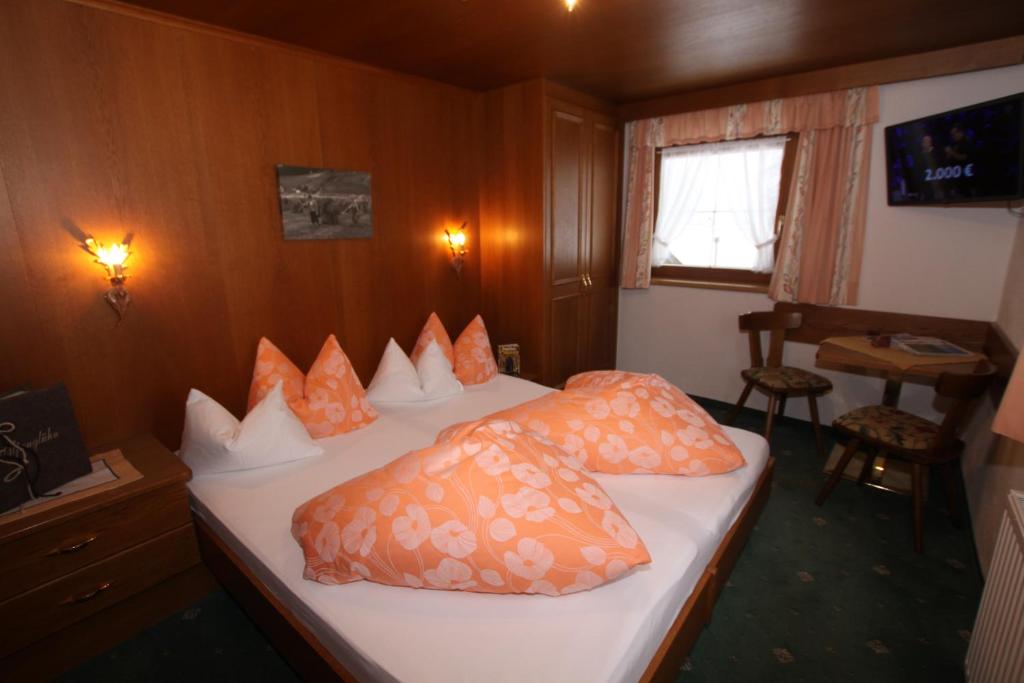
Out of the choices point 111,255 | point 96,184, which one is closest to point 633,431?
point 111,255

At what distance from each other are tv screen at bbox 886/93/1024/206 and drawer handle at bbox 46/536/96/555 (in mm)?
4390

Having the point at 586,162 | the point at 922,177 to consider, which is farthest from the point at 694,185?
the point at 922,177

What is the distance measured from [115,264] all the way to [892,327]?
15.0 ft

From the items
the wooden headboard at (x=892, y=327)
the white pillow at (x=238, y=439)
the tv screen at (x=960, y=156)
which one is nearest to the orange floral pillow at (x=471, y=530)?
the white pillow at (x=238, y=439)

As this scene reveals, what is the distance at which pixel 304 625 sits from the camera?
5.02ft

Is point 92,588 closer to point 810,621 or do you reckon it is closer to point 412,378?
point 412,378

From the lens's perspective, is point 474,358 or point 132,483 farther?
point 474,358

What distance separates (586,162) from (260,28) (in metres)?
2.36

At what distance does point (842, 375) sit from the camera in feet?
11.9

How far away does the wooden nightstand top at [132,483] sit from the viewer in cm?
167

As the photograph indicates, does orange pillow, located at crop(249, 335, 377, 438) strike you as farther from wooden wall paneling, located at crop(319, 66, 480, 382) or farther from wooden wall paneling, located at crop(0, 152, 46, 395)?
wooden wall paneling, located at crop(0, 152, 46, 395)

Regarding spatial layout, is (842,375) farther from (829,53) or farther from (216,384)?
(216,384)

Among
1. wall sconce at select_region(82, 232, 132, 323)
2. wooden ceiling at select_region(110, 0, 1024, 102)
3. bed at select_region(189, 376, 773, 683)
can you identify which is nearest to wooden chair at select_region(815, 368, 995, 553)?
bed at select_region(189, 376, 773, 683)

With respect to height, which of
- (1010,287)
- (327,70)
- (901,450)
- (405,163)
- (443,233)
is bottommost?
(901,450)
